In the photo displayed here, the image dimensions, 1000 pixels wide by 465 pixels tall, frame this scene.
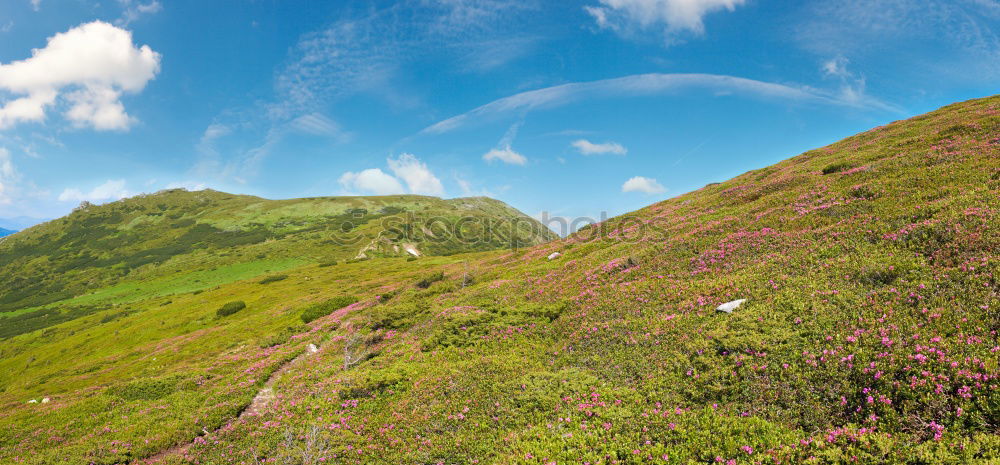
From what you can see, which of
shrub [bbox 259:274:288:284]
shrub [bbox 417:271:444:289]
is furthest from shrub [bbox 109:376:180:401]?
shrub [bbox 259:274:288:284]

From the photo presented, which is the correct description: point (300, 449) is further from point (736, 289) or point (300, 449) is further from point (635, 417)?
point (736, 289)

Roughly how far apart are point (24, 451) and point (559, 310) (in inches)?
1222

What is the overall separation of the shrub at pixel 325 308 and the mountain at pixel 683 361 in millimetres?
12766

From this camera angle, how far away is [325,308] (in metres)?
49.9

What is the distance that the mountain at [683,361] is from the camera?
31.4 ft

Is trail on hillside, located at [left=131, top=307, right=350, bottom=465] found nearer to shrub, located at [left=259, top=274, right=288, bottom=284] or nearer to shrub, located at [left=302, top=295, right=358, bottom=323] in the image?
shrub, located at [left=302, top=295, right=358, bottom=323]

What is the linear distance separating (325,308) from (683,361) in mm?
48067

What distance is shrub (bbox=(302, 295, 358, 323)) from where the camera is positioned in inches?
1873

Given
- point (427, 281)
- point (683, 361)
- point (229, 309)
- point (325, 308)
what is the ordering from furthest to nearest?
1. point (229, 309)
2. point (325, 308)
3. point (427, 281)
4. point (683, 361)

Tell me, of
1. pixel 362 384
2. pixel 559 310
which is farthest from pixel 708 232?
pixel 362 384

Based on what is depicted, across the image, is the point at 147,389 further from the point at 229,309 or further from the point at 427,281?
the point at 229,309

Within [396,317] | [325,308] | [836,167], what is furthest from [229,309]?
[836,167]

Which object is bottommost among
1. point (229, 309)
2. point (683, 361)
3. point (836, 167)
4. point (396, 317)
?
point (229, 309)

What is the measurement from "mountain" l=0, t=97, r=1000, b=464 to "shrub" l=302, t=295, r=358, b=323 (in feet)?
41.9
